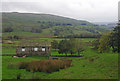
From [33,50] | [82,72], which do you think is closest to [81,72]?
[82,72]

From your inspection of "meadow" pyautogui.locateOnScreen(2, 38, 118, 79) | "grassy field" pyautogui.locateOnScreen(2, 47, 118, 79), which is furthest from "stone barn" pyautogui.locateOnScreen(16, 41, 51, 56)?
"grassy field" pyautogui.locateOnScreen(2, 47, 118, 79)

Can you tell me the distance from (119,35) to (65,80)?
16.4 meters

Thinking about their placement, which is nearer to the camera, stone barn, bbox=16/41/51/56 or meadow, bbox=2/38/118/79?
meadow, bbox=2/38/118/79

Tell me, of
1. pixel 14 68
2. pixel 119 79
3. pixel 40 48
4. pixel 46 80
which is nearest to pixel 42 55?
pixel 40 48

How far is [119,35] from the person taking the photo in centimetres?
2542

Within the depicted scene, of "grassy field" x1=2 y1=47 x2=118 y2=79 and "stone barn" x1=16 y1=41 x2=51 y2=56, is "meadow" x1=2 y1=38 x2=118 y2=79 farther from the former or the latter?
"stone barn" x1=16 y1=41 x2=51 y2=56

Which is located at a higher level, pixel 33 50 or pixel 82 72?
pixel 82 72

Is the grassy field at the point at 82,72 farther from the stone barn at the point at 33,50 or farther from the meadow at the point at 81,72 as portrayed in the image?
the stone barn at the point at 33,50

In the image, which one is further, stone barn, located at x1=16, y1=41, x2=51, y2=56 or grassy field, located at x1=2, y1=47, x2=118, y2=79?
stone barn, located at x1=16, y1=41, x2=51, y2=56

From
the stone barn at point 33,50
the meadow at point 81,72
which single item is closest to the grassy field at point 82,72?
the meadow at point 81,72

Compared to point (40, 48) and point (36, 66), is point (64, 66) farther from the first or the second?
point (40, 48)

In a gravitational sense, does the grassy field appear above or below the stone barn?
above

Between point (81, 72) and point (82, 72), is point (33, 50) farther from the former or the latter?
point (82, 72)

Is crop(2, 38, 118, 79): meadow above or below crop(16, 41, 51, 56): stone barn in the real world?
above
